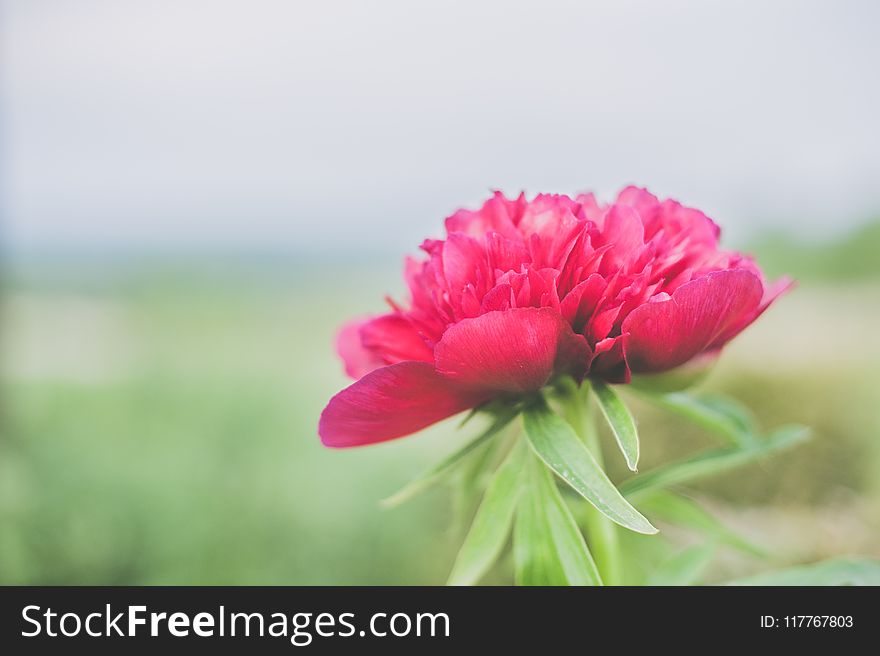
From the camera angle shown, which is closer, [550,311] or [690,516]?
[550,311]

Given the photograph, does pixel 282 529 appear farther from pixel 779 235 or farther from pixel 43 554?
pixel 779 235

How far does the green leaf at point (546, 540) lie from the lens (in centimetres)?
44

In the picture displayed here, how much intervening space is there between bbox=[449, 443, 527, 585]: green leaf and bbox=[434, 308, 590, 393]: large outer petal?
0.06 meters

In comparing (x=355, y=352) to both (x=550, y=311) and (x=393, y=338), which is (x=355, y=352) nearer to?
(x=393, y=338)

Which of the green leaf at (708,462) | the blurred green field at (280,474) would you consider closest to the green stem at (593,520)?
the green leaf at (708,462)

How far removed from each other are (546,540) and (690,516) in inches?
7.1

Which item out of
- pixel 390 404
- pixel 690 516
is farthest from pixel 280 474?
pixel 390 404

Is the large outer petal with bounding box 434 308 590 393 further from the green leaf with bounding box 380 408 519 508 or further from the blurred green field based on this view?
the blurred green field

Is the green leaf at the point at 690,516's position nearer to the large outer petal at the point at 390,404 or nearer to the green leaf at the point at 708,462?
the green leaf at the point at 708,462

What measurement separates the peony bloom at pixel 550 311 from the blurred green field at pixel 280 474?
0.75 meters

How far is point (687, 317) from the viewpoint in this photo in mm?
404

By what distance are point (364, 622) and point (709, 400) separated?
0.90 feet

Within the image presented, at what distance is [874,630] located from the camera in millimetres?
503

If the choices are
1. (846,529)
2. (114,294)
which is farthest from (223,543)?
(114,294)
